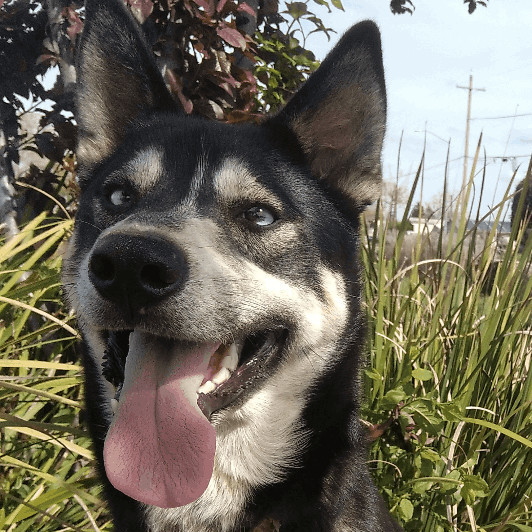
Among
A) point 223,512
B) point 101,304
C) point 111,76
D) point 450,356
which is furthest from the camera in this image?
point 450,356

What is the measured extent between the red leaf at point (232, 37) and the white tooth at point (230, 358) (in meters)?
1.72

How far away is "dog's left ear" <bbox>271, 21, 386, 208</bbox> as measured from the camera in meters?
2.04

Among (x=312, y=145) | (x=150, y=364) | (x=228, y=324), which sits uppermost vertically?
(x=312, y=145)

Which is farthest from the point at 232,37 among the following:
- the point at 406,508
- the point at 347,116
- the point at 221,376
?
the point at 406,508

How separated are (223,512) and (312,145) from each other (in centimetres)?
136

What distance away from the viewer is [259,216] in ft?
6.38

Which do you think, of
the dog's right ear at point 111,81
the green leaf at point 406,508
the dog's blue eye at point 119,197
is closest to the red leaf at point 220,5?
the dog's right ear at point 111,81

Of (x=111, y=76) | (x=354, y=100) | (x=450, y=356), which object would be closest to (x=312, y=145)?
(x=354, y=100)

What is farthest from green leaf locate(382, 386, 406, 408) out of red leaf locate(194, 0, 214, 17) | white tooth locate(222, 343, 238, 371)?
red leaf locate(194, 0, 214, 17)

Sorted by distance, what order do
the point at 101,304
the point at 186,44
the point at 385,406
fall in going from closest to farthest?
the point at 101,304
the point at 385,406
the point at 186,44

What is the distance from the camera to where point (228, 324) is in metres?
1.67

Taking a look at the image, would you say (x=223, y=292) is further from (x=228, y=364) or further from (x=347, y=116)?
(x=347, y=116)

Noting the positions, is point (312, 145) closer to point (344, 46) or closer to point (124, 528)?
point (344, 46)

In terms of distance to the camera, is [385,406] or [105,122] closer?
[105,122]
